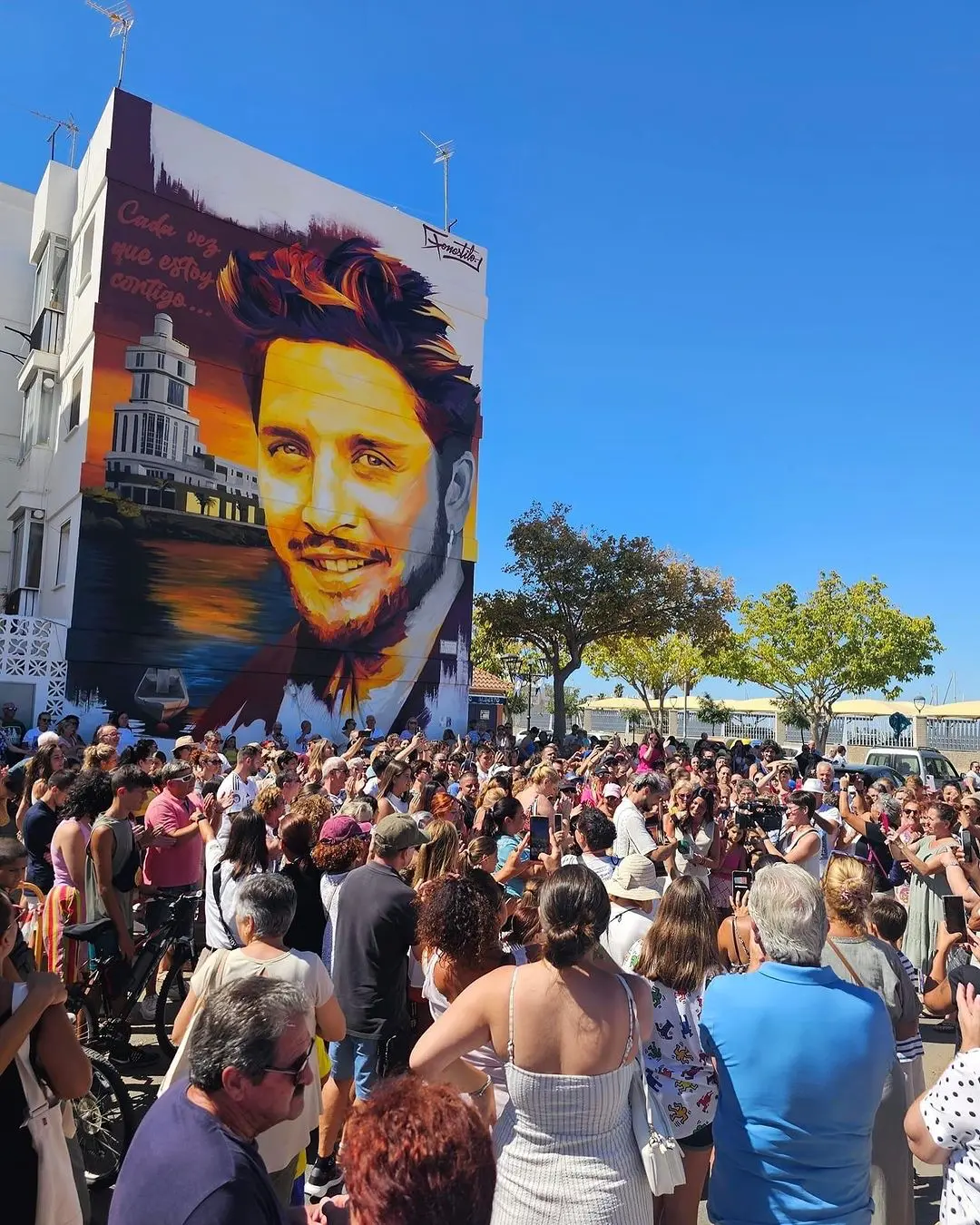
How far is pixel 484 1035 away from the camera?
8.74ft

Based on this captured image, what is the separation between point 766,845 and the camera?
305 inches

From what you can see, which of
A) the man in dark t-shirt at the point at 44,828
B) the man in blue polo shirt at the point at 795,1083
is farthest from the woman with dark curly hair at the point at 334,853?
the man in blue polo shirt at the point at 795,1083

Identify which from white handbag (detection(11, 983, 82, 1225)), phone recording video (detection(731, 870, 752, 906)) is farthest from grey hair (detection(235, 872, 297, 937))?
phone recording video (detection(731, 870, 752, 906))

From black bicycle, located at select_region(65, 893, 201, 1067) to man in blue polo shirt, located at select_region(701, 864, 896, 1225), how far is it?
3.76 m

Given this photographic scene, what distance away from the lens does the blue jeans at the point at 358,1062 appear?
436cm

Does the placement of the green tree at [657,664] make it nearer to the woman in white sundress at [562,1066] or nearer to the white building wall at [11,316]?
the white building wall at [11,316]

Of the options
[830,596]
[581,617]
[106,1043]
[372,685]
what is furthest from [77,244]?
[830,596]

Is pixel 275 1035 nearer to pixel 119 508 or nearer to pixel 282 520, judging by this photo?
pixel 119 508

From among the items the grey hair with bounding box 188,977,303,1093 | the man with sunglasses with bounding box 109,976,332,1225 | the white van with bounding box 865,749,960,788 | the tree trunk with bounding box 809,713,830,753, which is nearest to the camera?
the man with sunglasses with bounding box 109,976,332,1225

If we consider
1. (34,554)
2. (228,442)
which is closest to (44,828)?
(228,442)

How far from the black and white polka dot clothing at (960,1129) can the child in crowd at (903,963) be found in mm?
1266

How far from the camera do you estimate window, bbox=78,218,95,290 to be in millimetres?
24608

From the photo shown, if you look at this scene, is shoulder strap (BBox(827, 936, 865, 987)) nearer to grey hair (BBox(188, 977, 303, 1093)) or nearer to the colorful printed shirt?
the colorful printed shirt

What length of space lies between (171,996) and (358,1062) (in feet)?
10.7
